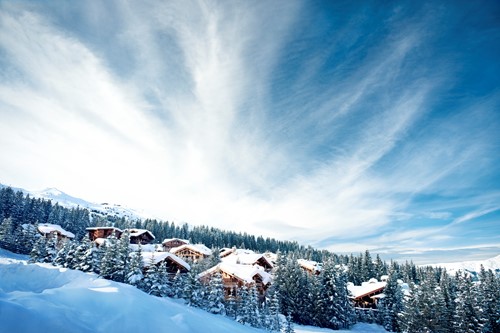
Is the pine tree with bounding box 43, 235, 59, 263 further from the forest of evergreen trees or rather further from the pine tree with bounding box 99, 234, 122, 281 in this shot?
the pine tree with bounding box 99, 234, 122, 281

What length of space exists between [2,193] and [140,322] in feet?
Result: 345

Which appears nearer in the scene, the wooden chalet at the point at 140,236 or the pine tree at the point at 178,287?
the pine tree at the point at 178,287

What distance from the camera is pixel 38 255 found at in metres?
37.8

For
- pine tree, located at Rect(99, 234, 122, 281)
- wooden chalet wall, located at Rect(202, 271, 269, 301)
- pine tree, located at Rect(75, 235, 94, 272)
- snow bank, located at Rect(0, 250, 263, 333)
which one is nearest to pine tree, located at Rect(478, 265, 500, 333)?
wooden chalet wall, located at Rect(202, 271, 269, 301)

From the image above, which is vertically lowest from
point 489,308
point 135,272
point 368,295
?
point 368,295

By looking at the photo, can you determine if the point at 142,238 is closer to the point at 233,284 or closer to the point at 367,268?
the point at 233,284

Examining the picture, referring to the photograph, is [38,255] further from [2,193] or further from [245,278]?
[2,193]

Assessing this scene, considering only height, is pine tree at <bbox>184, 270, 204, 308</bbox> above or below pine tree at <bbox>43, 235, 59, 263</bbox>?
below

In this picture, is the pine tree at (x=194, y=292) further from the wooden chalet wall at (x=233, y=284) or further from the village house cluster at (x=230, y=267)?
the wooden chalet wall at (x=233, y=284)

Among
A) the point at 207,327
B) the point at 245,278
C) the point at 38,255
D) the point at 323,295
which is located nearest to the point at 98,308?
the point at 207,327

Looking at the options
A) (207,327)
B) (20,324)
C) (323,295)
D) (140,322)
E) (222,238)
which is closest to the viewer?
(20,324)

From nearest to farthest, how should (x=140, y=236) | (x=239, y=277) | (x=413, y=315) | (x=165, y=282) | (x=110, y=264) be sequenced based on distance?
(x=165, y=282)
(x=110, y=264)
(x=413, y=315)
(x=239, y=277)
(x=140, y=236)

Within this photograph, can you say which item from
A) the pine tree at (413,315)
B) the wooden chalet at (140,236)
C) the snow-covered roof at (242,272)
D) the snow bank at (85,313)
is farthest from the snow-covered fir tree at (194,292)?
the wooden chalet at (140,236)

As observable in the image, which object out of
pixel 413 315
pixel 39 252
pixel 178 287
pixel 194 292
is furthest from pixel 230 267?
pixel 39 252
